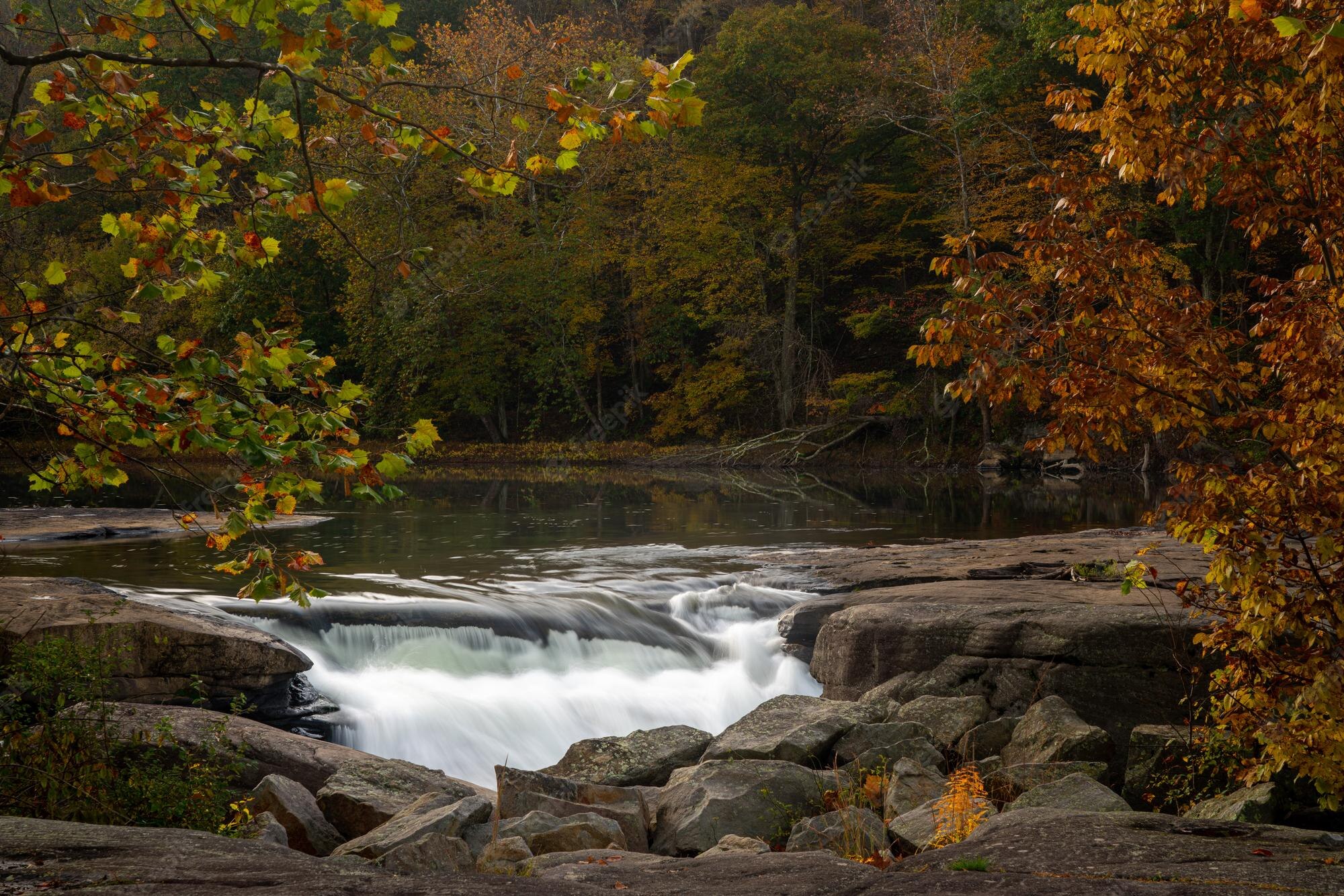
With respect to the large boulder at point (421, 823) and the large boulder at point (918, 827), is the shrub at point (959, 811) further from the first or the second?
the large boulder at point (421, 823)

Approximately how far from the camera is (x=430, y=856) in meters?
4.78

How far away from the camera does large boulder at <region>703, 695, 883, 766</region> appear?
286 inches

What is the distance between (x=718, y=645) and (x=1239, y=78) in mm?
7658

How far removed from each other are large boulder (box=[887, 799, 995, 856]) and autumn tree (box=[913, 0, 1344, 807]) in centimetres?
135

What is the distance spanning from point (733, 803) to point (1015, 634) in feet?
12.0

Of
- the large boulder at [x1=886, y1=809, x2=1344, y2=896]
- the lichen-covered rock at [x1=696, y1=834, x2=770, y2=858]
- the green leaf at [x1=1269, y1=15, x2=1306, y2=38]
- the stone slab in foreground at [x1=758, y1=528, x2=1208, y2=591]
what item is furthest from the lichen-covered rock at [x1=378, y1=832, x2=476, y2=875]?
the stone slab in foreground at [x1=758, y1=528, x2=1208, y2=591]

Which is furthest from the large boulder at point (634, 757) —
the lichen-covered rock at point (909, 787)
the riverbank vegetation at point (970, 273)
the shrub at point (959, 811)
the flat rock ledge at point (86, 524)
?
the flat rock ledge at point (86, 524)

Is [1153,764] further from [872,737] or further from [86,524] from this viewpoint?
[86,524]

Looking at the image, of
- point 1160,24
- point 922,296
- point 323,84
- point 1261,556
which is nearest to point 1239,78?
point 1160,24

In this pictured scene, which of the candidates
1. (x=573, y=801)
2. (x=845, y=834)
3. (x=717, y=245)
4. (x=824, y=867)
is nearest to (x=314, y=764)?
(x=573, y=801)

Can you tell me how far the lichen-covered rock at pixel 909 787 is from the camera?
20.1 feet

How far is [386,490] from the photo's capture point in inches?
187

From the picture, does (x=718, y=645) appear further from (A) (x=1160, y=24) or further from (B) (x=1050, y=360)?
(A) (x=1160, y=24)

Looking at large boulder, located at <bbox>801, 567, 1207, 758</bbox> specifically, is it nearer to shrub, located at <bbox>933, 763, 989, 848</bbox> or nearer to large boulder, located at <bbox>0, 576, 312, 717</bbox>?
shrub, located at <bbox>933, 763, 989, 848</bbox>
